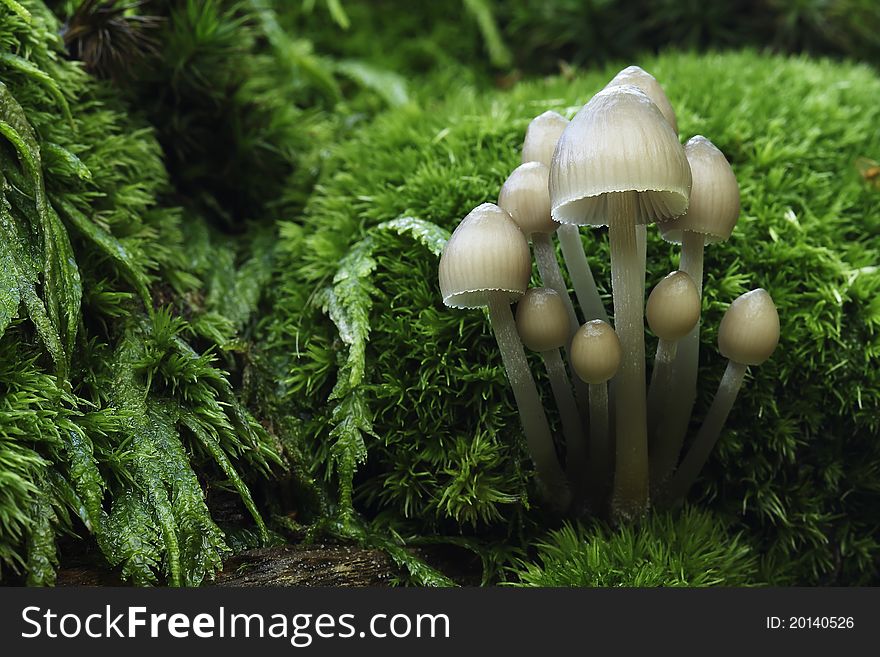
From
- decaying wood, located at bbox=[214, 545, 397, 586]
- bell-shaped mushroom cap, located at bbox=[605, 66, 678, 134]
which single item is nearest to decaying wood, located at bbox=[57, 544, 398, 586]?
decaying wood, located at bbox=[214, 545, 397, 586]

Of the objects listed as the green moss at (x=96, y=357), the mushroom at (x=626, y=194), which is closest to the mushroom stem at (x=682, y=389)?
the mushroom at (x=626, y=194)

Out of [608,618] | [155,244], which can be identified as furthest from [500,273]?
[155,244]

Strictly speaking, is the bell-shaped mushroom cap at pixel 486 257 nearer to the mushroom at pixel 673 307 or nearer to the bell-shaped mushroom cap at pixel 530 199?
the bell-shaped mushroom cap at pixel 530 199

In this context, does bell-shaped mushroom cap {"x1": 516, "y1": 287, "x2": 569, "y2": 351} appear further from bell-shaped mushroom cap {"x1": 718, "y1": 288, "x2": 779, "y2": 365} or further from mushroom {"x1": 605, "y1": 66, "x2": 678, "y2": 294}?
bell-shaped mushroom cap {"x1": 718, "y1": 288, "x2": 779, "y2": 365}

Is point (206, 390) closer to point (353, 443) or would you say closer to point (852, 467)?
point (353, 443)

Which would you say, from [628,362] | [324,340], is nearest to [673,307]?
[628,362]

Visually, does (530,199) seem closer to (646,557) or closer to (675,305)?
(675,305)
